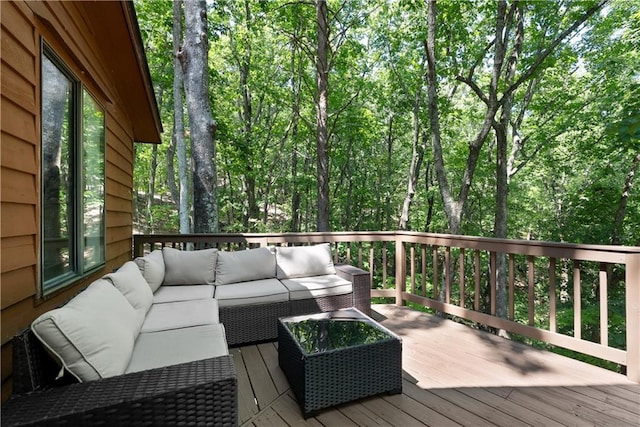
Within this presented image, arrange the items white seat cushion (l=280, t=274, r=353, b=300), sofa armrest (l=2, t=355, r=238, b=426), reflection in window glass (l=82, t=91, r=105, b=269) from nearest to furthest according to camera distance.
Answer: sofa armrest (l=2, t=355, r=238, b=426) < reflection in window glass (l=82, t=91, r=105, b=269) < white seat cushion (l=280, t=274, r=353, b=300)

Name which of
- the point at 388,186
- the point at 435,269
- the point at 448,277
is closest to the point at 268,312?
the point at 435,269

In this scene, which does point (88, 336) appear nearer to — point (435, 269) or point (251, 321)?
point (251, 321)

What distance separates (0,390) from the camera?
4.84ft

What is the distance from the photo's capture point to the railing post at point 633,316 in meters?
2.24

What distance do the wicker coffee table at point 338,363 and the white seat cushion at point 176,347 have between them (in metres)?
0.49

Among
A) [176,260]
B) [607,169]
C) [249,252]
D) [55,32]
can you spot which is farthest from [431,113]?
[607,169]

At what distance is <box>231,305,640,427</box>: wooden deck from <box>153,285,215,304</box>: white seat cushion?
588mm

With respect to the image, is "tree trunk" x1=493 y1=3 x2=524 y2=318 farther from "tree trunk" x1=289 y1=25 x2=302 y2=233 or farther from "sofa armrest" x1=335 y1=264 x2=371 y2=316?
"tree trunk" x1=289 y1=25 x2=302 y2=233

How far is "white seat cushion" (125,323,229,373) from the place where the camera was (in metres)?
1.67

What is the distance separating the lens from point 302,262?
3676 mm

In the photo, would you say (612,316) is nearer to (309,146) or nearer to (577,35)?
(577,35)

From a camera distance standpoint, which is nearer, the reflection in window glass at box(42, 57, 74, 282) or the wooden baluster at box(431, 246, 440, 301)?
Answer: the reflection in window glass at box(42, 57, 74, 282)

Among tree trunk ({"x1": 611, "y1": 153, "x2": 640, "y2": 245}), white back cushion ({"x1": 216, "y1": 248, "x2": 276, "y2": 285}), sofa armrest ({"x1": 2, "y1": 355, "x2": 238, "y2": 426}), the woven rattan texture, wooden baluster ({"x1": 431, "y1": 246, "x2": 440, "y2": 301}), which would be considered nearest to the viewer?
sofa armrest ({"x1": 2, "y1": 355, "x2": 238, "y2": 426})

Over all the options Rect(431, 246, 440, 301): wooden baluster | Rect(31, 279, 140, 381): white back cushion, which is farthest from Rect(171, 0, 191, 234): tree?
Rect(31, 279, 140, 381): white back cushion
